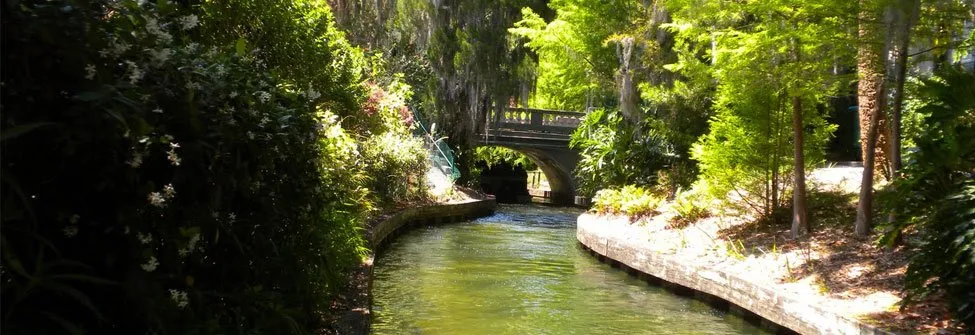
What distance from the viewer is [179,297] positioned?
336cm

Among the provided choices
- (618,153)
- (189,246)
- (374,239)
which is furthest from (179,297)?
(618,153)

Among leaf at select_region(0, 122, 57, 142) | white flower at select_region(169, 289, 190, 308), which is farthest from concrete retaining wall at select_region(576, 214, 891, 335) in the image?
leaf at select_region(0, 122, 57, 142)

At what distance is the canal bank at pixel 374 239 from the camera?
738 cm

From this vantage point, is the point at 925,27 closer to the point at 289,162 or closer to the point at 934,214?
the point at 934,214

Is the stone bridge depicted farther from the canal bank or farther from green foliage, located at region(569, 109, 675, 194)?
green foliage, located at region(569, 109, 675, 194)

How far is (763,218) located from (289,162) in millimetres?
9658

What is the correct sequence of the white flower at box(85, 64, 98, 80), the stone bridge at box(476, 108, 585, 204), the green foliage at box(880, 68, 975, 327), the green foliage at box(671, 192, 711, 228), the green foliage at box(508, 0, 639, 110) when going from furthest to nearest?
the stone bridge at box(476, 108, 585, 204), the green foliage at box(508, 0, 639, 110), the green foliage at box(671, 192, 711, 228), the green foliage at box(880, 68, 975, 327), the white flower at box(85, 64, 98, 80)

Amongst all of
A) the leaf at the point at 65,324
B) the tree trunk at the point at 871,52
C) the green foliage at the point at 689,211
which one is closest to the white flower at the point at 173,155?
the leaf at the point at 65,324

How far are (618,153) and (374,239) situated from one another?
29.0 ft

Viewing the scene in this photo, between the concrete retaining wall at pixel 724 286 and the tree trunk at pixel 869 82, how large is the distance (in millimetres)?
1967

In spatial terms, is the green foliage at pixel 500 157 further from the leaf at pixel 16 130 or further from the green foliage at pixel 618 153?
the leaf at pixel 16 130

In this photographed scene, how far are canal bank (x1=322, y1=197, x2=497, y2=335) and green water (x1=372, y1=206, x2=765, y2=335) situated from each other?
14.1 inches

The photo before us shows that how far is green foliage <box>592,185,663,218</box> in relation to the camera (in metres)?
16.7

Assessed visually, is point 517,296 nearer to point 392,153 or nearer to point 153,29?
point 153,29
